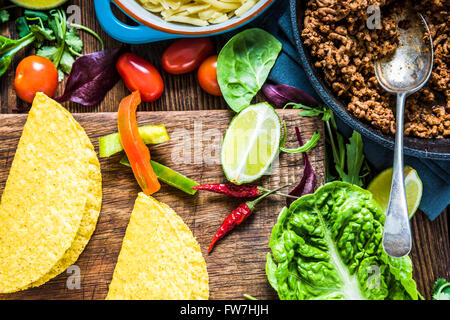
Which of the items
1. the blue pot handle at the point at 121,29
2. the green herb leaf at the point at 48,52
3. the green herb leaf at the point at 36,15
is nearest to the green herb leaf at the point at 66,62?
the green herb leaf at the point at 48,52

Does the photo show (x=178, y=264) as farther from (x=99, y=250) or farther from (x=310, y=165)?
(x=310, y=165)

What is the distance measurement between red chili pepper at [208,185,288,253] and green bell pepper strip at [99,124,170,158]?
47 cm

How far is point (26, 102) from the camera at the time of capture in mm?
2289

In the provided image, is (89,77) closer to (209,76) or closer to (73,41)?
(73,41)

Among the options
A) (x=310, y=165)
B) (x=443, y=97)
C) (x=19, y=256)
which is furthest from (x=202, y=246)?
(x=443, y=97)

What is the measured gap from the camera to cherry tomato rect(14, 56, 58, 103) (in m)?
2.19

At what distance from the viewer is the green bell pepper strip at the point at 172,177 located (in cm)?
212

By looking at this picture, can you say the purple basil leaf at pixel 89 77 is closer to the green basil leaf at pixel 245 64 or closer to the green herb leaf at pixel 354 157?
the green basil leaf at pixel 245 64

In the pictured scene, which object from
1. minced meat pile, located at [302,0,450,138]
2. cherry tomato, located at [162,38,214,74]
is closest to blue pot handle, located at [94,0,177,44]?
cherry tomato, located at [162,38,214,74]

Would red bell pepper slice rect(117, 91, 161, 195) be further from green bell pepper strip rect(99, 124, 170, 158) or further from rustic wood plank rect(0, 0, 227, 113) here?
rustic wood plank rect(0, 0, 227, 113)

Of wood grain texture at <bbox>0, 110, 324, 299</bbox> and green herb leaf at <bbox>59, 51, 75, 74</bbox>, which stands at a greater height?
green herb leaf at <bbox>59, 51, 75, 74</bbox>

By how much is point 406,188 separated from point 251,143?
0.77 m

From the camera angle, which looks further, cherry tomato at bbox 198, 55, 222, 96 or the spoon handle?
cherry tomato at bbox 198, 55, 222, 96

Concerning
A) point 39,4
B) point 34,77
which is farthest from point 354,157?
point 39,4
